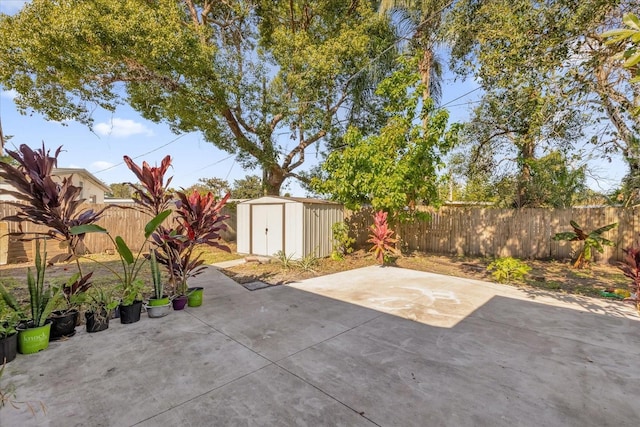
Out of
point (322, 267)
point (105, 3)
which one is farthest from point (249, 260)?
point (105, 3)

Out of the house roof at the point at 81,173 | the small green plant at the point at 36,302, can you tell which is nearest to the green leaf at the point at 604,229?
the small green plant at the point at 36,302

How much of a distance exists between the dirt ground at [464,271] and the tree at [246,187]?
16237 millimetres

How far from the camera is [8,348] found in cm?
249

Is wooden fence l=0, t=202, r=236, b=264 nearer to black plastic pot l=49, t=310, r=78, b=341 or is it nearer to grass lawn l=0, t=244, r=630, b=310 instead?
grass lawn l=0, t=244, r=630, b=310

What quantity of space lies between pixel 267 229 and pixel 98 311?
5651 millimetres

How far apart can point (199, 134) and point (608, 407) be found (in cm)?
1208

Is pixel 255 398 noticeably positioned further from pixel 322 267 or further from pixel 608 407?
pixel 322 267

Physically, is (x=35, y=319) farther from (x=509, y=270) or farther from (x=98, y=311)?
(x=509, y=270)

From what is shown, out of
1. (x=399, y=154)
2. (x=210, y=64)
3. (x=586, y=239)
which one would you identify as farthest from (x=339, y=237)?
(x=210, y=64)

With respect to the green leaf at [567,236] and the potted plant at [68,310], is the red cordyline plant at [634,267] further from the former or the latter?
the potted plant at [68,310]

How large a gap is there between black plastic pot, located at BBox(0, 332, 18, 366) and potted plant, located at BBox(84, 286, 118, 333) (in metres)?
0.61

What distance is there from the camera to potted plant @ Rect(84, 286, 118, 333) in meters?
3.16

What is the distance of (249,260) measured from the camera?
26.1ft

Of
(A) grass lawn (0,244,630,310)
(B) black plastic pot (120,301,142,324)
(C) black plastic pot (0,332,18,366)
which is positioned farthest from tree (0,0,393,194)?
(C) black plastic pot (0,332,18,366)
